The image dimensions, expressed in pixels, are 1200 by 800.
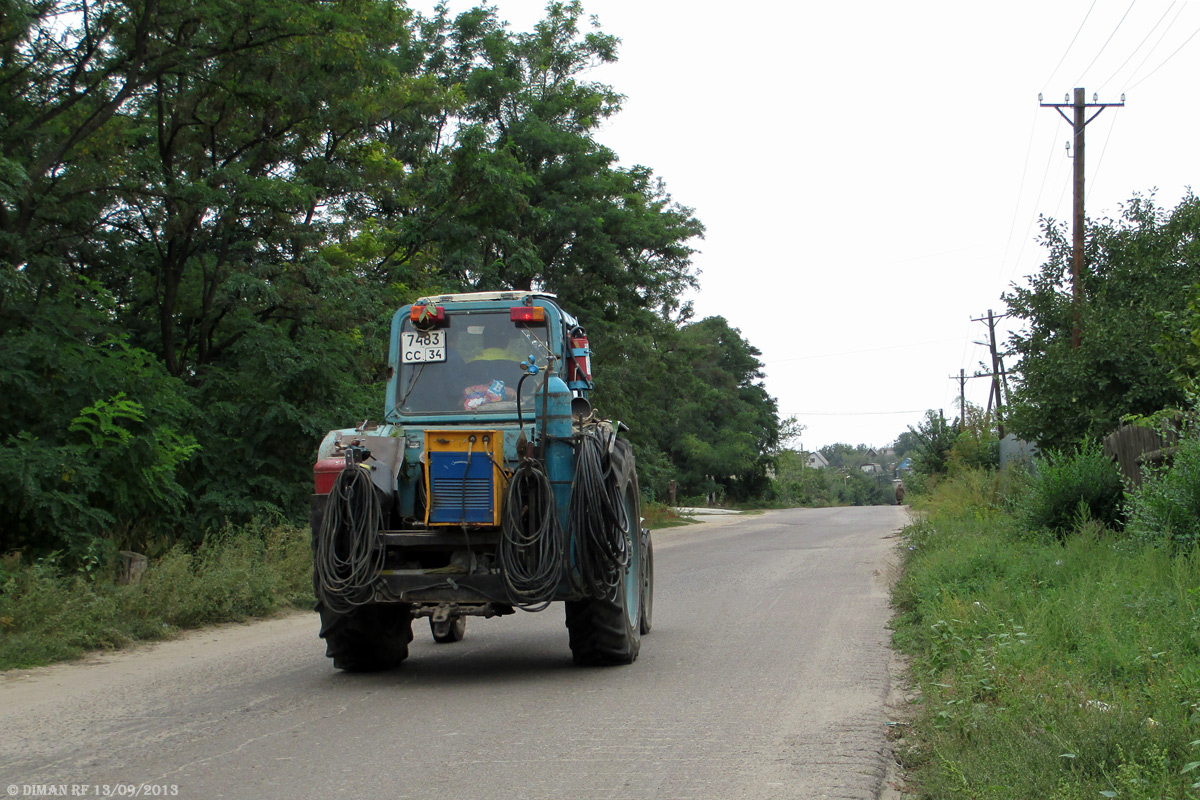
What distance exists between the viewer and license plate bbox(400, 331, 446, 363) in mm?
8352

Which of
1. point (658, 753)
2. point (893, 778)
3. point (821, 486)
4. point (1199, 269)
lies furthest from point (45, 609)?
point (821, 486)

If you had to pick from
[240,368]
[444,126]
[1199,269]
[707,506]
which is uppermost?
[444,126]

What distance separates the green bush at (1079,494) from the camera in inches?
530

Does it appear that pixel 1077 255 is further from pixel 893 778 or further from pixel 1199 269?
pixel 893 778

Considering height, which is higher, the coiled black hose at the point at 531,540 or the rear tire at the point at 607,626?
the coiled black hose at the point at 531,540

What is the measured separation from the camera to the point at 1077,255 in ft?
72.9

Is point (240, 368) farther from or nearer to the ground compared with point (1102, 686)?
farther from the ground

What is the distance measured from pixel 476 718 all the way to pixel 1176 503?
23.9 ft

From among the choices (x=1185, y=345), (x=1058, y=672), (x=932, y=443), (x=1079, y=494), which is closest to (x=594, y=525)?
A: (x=1058, y=672)

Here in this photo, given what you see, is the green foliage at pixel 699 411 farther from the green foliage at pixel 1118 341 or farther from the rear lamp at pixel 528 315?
the rear lamp at pixel 528 315

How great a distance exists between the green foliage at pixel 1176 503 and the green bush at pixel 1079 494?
2651mm

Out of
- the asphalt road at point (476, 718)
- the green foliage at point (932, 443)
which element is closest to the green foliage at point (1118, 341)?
the asphalt road at point (476, 718)

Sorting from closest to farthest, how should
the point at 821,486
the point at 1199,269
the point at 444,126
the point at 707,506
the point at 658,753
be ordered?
the point at 658,753 → the point at 1199,269 → the point at 444,126 → the point at 707,506 → the point at 821,486

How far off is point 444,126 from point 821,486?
71.4 meters
